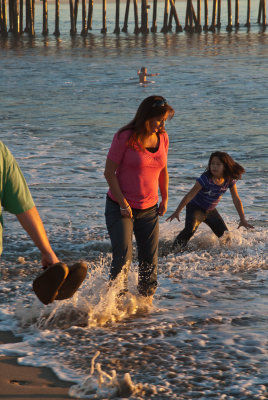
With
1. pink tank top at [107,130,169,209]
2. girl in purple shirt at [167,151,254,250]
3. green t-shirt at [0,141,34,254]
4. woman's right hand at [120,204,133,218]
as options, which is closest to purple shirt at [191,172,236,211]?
girl in purple shirt at [167,151,254,250]

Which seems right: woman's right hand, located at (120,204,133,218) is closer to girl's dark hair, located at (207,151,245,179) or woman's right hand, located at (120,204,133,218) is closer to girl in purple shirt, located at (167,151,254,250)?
girl in purple shirt, located at (167,151,254,250)

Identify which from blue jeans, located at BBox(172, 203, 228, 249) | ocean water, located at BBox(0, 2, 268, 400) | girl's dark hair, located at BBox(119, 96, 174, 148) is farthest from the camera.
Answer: blue jeans, located at BBox(172, 203, 228, 249)

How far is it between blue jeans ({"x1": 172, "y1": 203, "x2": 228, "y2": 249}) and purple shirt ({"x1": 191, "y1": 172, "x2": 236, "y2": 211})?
0.06 metres

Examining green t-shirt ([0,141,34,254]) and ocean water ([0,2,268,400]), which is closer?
green t-shirt ([0,141,34,254])

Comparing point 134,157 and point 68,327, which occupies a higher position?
point 134,157

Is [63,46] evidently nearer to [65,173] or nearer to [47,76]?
[47,76]

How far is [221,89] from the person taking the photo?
22.8 metres

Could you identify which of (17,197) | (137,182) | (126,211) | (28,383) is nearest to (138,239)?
(126,211)

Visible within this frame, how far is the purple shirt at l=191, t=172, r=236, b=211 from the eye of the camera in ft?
21.5

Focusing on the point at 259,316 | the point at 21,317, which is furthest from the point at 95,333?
the point at 259,316

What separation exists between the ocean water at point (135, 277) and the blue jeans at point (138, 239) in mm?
243

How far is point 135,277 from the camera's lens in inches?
214

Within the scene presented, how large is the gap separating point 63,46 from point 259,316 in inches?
1506

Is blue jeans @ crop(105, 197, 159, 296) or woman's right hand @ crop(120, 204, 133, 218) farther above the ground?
woman's right hand @ crop(120, 204, 133, 218)
